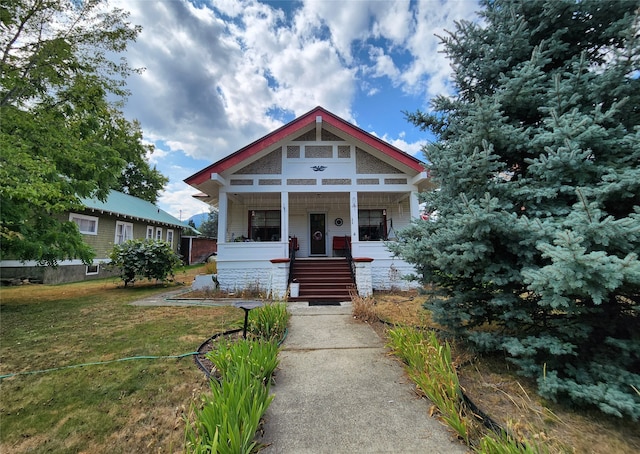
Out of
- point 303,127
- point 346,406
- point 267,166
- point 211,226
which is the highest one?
point 303,127

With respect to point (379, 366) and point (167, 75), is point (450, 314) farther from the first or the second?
point (167, 75)

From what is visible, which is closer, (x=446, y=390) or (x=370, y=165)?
(x=446, y=390)

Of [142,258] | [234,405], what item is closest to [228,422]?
[234,405]

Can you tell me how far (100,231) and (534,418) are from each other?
58.9ft

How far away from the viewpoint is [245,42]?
30.7 ft

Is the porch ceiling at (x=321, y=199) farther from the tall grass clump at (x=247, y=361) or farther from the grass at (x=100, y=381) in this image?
the tall grass clump at (x=247, y=361)

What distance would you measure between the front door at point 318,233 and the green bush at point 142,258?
5.90m

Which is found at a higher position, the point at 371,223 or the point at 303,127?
the point at 303,127

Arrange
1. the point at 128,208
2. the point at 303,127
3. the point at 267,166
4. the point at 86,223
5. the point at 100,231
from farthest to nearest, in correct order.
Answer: the point at 128,208 < the point at 100,231 < the point at 86,223 < the point at 267,166 < the point at 303,127

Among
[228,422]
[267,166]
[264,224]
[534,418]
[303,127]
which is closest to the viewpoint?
[228,422]

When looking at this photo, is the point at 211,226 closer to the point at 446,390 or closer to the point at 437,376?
the point at 437,376

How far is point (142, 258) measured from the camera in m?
10.0

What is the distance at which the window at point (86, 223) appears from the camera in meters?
12.5

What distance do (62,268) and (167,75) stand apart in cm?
983
